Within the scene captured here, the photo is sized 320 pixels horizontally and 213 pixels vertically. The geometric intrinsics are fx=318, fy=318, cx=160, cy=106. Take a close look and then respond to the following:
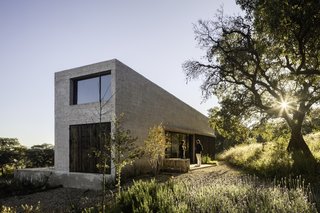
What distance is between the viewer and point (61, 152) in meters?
17.7

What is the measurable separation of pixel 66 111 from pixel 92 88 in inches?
80.8

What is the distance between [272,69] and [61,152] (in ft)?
45.7

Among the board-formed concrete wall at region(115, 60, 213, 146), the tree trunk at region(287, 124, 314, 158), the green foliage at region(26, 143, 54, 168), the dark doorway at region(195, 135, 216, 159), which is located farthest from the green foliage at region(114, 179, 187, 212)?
the green foliage at region(26, 143, 54, 168)

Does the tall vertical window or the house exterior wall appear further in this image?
the house exterior wall

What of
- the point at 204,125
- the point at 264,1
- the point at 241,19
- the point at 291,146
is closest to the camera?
the point at 264,1

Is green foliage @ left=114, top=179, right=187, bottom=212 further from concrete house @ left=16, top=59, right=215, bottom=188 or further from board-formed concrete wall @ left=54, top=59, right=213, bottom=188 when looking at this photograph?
concrete house @ left=16, top=59, right=215, bottom=188

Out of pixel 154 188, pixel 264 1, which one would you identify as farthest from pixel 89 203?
pixel 264 1

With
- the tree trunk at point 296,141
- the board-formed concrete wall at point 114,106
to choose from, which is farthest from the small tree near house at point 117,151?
the tree trunk at point 296,141

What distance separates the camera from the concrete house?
632 inches

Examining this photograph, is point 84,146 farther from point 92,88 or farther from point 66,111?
point 92,88

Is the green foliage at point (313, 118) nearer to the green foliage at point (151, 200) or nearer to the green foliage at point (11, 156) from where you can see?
the green foliage at point (151, 200)

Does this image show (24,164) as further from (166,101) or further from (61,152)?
(166,101)

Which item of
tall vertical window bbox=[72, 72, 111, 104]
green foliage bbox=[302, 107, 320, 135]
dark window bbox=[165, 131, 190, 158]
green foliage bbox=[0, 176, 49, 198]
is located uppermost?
tall vertical window bbox=[72, 72, 111, 104]

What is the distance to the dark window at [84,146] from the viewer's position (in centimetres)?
1633
